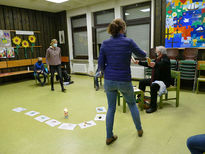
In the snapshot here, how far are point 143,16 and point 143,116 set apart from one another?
12.4 feet

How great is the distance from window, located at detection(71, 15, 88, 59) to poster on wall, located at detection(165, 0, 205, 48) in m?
3.51

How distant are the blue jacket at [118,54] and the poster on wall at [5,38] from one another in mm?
5605

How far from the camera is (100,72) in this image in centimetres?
206

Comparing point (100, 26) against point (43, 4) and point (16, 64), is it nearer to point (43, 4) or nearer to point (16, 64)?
point (43, 4)

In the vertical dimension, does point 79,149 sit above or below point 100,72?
below

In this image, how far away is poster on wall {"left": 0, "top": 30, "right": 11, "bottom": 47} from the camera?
6082 mm

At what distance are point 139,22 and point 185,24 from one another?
1.50 meters

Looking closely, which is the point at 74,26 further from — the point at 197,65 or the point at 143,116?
the point at 143,116

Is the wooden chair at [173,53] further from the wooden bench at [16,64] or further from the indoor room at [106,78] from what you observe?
the wooden bench at [16,64]

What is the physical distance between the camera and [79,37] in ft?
24.4

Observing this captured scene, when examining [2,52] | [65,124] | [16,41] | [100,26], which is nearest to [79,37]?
[100,26]

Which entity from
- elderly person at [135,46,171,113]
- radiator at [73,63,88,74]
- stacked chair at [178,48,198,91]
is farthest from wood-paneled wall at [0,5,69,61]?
elderly person at [135,46,171,113]

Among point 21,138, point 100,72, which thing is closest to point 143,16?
point 100,72

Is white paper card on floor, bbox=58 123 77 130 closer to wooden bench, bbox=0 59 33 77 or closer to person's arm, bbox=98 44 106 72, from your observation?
person's arm, bbox=98 44 106 72
